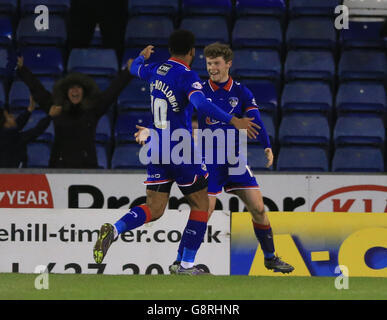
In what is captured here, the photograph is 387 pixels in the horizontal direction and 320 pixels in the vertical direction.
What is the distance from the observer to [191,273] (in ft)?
25.1

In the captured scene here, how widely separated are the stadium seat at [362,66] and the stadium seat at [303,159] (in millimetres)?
1446

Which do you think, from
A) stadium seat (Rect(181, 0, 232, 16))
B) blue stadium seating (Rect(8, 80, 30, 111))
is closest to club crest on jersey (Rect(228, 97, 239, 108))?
blue stadium seating (Rect(8, 80, 30, 111))

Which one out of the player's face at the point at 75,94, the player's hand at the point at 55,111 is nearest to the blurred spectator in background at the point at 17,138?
the player's hand at the point at 55,111

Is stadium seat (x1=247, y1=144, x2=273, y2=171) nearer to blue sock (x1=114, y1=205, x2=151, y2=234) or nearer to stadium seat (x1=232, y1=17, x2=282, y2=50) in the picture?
stadium seat (x1=232, y1=17, x2=282, y2=50)

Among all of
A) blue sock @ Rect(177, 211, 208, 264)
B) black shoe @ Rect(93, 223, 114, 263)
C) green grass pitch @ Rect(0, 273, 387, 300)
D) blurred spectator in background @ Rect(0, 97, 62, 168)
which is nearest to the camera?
green grass pitch @ Rect(0, 273, 387, 300)

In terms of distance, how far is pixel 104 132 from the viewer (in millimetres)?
11297

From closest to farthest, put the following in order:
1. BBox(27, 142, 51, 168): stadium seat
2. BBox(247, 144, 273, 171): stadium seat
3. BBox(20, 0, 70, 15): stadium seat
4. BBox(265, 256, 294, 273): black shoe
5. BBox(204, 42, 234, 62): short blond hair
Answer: BBox(204, 42, 234, 62): short blond hair < BBox(265, 256, 294, 273): black shoe < BBox(247, 144, 273, 171): stadium seat < BBox(27, 142, 51, 168): stadium seat < BBox(20, 0, 70, 15): stadium seat

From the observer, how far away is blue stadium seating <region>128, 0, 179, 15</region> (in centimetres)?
1262

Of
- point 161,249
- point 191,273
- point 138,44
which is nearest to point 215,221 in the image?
point 161,249

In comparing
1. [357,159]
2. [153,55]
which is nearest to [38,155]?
[153,55]

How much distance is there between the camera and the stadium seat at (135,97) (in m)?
11.6

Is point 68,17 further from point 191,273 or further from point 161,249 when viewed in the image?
point 191,273

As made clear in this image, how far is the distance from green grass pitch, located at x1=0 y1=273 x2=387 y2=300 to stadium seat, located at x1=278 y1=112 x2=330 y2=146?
11.6ft

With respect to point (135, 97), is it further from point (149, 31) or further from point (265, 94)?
point (265, 94)
